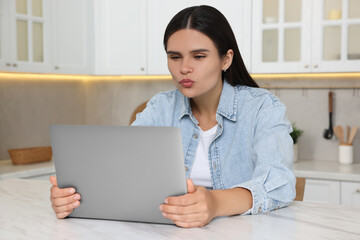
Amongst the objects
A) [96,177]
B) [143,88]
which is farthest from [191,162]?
Answer: [143,88]

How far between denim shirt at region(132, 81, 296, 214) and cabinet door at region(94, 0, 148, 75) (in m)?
1.70

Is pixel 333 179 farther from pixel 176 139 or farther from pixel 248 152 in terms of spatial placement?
pixel 176 139

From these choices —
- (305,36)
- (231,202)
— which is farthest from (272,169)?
(305,36)

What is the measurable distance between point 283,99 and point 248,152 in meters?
1.87

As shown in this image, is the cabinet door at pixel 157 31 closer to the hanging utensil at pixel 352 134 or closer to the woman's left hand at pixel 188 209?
the hanging utensil at pixel 352 134

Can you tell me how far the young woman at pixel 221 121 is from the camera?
1.20 m

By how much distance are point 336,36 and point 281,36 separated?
0.33 m

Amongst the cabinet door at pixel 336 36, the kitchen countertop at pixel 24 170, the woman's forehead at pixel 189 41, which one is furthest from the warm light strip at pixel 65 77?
the woman's forehead at pixel 189 41

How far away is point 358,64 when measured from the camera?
109 inches

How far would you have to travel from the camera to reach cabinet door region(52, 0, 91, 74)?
3.22m

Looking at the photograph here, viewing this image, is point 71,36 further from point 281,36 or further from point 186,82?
point 186,82

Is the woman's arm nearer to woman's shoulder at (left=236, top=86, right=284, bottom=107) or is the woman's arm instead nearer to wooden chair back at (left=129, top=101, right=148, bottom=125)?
woman's shoulder at (left=236, top=86, right=284, bottom=107)

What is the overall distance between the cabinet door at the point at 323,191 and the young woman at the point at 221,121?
1.30 metres

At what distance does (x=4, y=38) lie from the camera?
112 inches
